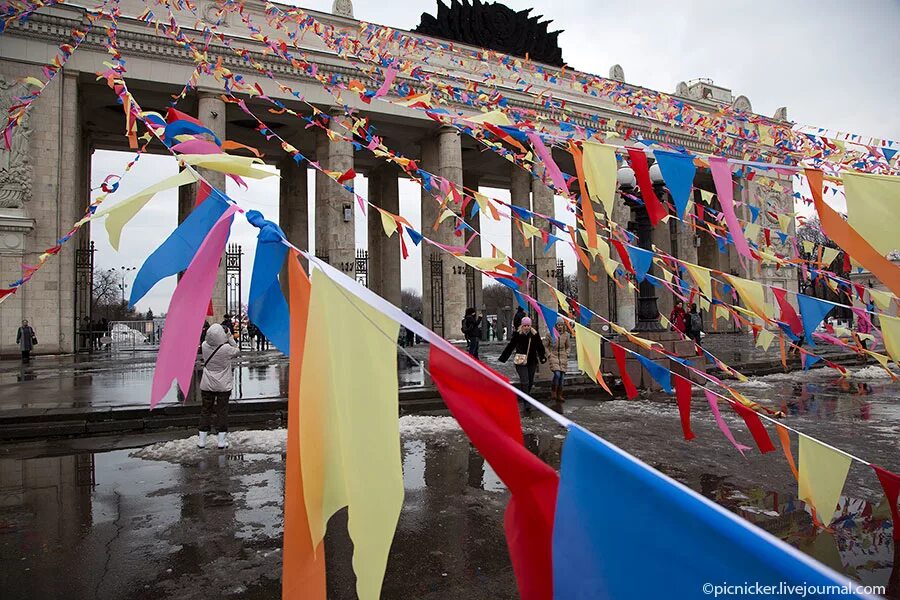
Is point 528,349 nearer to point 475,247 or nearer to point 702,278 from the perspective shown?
point 702,278

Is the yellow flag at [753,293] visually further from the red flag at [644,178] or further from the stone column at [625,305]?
the stone column at [625,305]

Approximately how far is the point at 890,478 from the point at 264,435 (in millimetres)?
6887

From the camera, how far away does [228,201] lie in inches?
110

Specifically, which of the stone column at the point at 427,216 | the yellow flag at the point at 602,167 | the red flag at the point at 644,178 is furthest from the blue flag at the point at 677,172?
the stone column at the point at 427,216

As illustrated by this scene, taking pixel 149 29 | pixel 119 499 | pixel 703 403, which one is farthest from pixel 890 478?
pixel 149 29

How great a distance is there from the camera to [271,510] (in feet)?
14.9

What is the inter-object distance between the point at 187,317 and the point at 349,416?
100 cm

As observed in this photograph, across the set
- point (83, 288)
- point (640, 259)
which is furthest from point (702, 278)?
point (83, 288)

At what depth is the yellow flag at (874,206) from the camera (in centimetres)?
293

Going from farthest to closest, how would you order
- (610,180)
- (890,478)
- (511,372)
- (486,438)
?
(511,372) < (610,180) < (890,478) < (486,438)

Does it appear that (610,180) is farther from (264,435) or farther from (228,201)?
(264,435)

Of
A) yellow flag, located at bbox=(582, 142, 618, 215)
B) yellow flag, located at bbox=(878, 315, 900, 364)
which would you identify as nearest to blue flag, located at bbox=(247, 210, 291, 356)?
yellow flag, located at bbox=(582, 142, 618, 215)

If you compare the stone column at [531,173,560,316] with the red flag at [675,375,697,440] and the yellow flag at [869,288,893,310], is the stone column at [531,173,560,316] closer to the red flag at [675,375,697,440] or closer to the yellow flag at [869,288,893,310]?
the yellow flag at [869,288,893,310]

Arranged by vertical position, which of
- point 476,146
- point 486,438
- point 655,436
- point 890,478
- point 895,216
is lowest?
point 655,436
